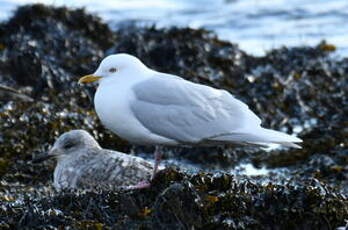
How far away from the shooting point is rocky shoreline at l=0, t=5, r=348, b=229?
5230mm

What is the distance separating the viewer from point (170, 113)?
6.00 meters

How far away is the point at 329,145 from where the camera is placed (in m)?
8.07

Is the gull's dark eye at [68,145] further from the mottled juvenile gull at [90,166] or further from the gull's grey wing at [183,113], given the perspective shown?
the gull's grey wing at [183,113]

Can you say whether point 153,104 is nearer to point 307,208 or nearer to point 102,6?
point 307,208

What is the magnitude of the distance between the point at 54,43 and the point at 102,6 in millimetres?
3950

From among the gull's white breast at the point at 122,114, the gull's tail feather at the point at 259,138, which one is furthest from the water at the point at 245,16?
the gull's white breast at the point at 122,114

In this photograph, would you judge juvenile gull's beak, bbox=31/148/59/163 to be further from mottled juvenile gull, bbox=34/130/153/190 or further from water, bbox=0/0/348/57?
water, bbox=0/0/348/57

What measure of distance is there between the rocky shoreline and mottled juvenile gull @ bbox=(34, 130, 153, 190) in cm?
23

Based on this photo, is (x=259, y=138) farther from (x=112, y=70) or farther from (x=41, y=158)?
(x=41, y=158)

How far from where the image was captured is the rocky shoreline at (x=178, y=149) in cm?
523

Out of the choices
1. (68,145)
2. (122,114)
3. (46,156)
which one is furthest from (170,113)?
(46,156)

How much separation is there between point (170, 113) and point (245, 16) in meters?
7.81

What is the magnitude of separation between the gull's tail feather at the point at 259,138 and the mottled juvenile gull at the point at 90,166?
72cm

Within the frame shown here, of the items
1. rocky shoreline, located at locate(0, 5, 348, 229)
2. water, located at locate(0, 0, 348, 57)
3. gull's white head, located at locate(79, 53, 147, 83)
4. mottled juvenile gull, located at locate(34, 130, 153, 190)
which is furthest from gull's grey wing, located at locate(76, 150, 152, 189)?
water, located at locate(0, 0, 348, 57)
